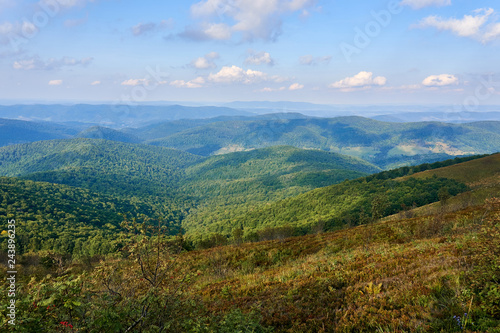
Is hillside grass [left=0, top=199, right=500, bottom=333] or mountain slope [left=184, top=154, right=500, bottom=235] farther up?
hillside grass [left=0, top=199, right=500, bottom=333]

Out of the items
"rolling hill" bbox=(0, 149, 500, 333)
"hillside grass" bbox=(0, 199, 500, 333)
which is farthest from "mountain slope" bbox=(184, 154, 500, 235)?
"rolling hill" bbox=(0, 149, 500, 333)

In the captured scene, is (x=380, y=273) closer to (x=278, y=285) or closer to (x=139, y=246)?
(x=278, y=285)

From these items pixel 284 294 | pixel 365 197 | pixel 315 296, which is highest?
pixel 315 296

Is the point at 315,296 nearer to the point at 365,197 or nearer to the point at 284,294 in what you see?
the point at 284,294

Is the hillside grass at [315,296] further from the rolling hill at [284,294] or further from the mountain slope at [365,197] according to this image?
the mountain slope at [365,197]

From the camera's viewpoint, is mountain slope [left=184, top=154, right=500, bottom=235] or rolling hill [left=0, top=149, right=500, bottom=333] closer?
rolling hill [left=0, top=149, right=500, bottom=333]

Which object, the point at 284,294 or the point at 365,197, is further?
the point at 365,197

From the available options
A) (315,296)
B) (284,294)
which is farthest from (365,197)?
(315,296)

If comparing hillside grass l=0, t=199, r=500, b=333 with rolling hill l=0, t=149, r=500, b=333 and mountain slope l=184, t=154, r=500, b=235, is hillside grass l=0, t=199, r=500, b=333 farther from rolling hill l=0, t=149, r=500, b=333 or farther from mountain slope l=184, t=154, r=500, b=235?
mountain slope l=184, t=154, r=500, b=235

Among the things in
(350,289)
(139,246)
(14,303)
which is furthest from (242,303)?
(14,303)

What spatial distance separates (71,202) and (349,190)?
167641 millimetres

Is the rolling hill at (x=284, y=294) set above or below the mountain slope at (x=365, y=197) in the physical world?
above

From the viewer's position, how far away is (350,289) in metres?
8.94

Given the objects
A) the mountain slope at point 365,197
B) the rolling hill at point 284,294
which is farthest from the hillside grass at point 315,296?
the mountain slope at point 365,197
